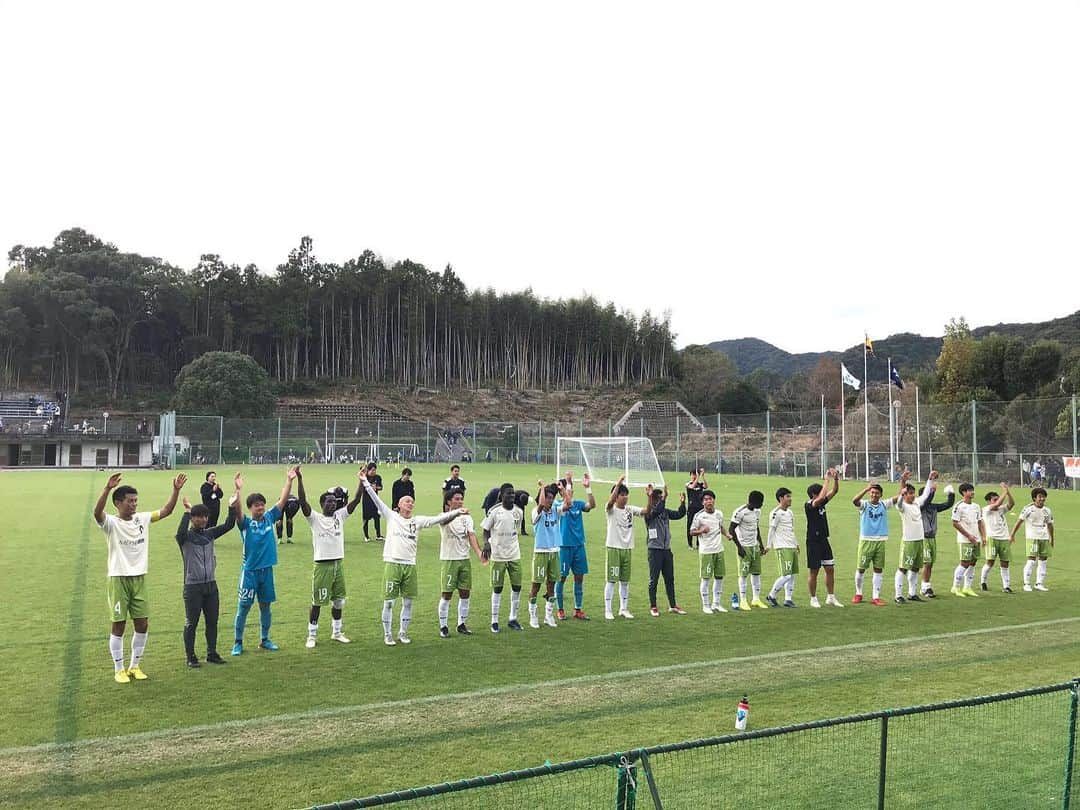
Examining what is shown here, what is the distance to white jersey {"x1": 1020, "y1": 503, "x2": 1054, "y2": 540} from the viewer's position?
50.8ft

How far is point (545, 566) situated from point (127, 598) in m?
5.63

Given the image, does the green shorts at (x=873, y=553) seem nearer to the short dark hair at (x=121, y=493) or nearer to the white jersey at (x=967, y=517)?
the white jersey at (x=967, y=517)

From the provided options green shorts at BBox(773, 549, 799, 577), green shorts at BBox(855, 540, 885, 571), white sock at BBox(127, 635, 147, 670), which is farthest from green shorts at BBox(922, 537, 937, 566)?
white sock at BBox(127, 635, 147, 670)

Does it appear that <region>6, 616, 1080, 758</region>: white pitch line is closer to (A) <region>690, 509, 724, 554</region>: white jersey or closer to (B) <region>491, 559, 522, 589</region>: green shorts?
(B) <region>491, 559, 522, 589</region>: green shorts

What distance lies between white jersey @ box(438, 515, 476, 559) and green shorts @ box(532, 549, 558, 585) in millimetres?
1314

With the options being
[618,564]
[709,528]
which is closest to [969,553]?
[709,528]

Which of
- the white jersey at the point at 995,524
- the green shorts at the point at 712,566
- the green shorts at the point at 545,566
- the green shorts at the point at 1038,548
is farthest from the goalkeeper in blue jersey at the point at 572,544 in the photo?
the green shorts at the point at 1038,548

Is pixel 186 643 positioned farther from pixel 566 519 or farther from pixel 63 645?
pixel 566 519

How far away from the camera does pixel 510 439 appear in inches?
2977

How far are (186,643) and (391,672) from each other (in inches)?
99.2

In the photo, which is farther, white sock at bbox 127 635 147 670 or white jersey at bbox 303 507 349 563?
white jersey at bbox 303 507 349 563

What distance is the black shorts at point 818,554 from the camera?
46.1ft

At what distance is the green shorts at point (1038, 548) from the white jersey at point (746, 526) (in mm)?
5980

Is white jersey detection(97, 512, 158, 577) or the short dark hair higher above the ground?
the short dark hair
